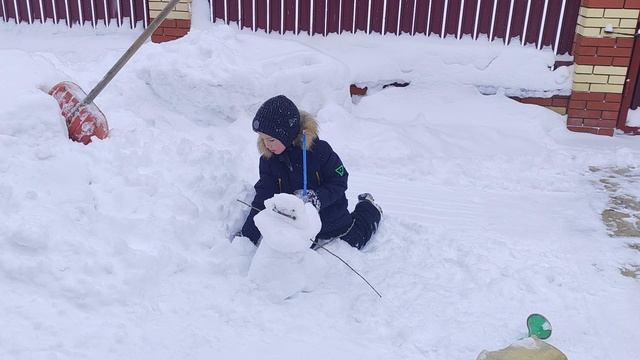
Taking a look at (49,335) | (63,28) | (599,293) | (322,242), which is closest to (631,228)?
(599,293)

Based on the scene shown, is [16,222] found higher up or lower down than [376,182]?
higher up

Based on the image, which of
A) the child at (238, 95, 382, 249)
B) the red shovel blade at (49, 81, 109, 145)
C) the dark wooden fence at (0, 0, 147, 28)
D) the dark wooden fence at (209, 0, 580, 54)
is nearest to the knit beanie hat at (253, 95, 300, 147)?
the child at (238, 95, 382, 249)

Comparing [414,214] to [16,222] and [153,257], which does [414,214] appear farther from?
[16,222]

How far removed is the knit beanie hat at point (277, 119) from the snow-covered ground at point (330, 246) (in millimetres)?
665

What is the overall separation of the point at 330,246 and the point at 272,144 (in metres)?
0.72

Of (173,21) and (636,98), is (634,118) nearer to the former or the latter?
(636,98)

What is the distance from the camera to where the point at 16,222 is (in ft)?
8.64

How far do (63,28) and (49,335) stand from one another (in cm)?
543

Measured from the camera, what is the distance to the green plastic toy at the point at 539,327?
272 centimetres

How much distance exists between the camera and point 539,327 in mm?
2721

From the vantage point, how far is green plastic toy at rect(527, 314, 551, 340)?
107 inches

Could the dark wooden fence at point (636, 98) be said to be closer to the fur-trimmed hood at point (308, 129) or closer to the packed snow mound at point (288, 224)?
the fur-trimmed hood at point (308, 129)

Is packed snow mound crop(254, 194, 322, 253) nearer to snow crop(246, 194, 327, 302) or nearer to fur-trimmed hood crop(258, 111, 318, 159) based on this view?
snow crop(246, 194, 327, 302)

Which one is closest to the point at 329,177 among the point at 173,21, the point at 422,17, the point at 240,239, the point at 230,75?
the point at 240,239
